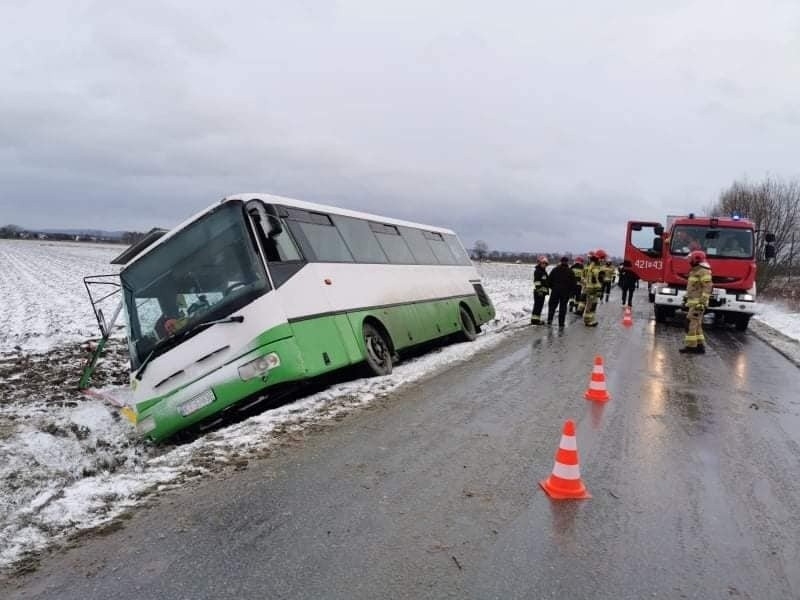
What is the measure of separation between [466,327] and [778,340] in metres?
7.76

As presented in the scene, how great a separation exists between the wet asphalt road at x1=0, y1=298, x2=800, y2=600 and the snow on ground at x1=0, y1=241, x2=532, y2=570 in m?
0.30

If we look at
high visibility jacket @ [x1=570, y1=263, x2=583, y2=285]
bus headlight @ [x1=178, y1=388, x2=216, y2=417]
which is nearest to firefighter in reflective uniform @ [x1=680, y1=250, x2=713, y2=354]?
high visibility jacket @ [x1=570, y1=263, x2=583, y2=285]

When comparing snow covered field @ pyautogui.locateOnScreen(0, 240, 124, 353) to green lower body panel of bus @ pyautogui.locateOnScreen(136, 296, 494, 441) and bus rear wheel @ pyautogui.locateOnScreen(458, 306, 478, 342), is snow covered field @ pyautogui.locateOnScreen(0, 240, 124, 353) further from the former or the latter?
bus rear wheel @ pyautogui.locateOnScreen(458, 306, 478, 342)

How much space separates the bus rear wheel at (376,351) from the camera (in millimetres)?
8209

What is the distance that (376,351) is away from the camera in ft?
28.2

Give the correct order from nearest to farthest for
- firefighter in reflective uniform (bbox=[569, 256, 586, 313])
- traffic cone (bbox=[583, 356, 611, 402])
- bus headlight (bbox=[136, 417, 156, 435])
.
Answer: bus headlight (bbox=[136, 417, 156, 435]) → traffic cone (bbox=[583, 356, 611, 402]) → firefighter in reflective uniform (bbox=[569, 256, 586, 313])

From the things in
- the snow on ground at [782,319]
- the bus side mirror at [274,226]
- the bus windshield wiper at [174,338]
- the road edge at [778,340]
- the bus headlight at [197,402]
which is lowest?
the snow on ground at [782,319]

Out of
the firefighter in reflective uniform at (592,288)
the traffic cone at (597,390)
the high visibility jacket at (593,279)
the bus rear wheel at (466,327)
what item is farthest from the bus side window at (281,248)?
the high visibility jacket at (593,279)

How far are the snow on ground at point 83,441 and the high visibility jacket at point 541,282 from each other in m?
4.20

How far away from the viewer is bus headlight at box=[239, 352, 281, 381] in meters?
6.10

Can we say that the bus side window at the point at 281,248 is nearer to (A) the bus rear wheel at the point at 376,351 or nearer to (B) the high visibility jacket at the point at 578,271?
(A) the bus rear wheel at the point at 376,351

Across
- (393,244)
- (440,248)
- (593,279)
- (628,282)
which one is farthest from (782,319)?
(393,244)

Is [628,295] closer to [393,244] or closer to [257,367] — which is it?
[393,244]

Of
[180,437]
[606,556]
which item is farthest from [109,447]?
[606,556]
